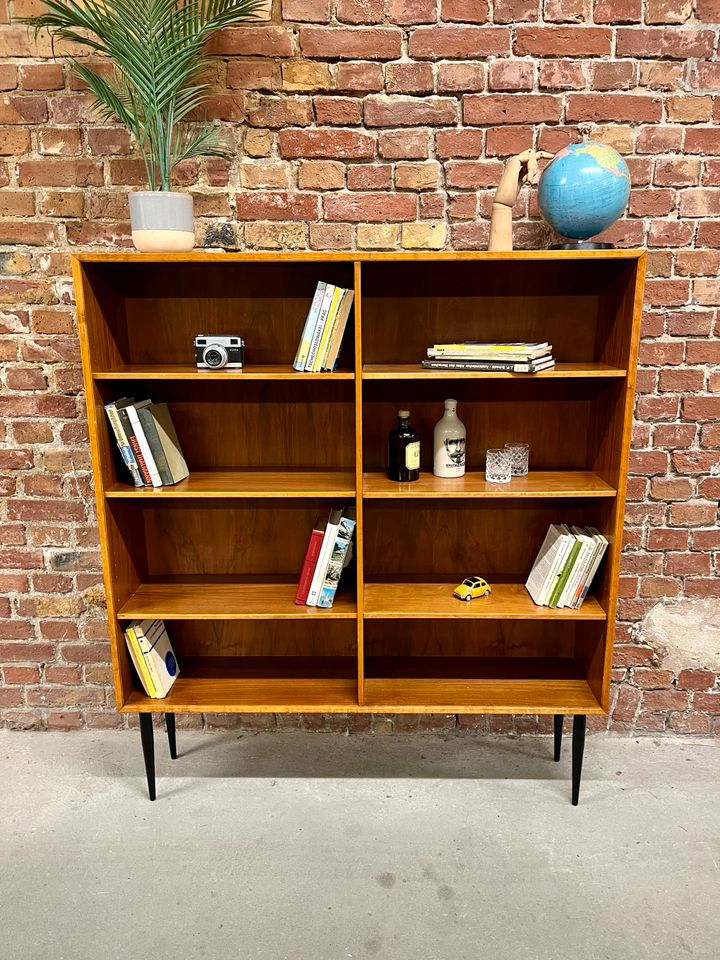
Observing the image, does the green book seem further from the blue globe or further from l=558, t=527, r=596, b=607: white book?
the blue globe

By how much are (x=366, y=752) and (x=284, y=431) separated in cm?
112

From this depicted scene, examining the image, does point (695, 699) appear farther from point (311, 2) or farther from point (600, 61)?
point (311, 2)

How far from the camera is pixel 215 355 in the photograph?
1787mm

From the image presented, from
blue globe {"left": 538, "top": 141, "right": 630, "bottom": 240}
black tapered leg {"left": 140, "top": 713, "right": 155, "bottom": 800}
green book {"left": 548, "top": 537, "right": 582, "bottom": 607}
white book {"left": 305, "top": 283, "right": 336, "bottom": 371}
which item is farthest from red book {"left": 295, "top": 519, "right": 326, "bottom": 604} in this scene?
blue globe {"left": 538, "top": 141, "right": 630, "bottom": 240}

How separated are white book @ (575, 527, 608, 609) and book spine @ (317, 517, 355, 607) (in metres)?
0.67

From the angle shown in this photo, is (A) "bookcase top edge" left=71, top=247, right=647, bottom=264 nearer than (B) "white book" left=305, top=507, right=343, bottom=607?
Yes

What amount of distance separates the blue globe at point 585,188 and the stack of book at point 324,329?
22.4 inches

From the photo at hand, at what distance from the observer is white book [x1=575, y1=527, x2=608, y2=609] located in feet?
5.93

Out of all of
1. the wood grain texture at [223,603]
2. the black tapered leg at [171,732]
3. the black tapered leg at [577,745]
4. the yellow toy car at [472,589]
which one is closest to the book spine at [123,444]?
the wood grain texture at [223,603]

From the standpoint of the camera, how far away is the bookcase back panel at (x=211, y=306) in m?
1.91

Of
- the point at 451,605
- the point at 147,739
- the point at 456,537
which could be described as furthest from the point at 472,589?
the point at 147,739

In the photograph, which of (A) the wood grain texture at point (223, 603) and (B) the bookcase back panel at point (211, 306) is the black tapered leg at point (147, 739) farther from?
(B) the bookcase back panel at point (211, 306)

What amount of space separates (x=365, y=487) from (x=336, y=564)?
0.80ft

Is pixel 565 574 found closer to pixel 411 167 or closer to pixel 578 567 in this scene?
pixel 578 567
